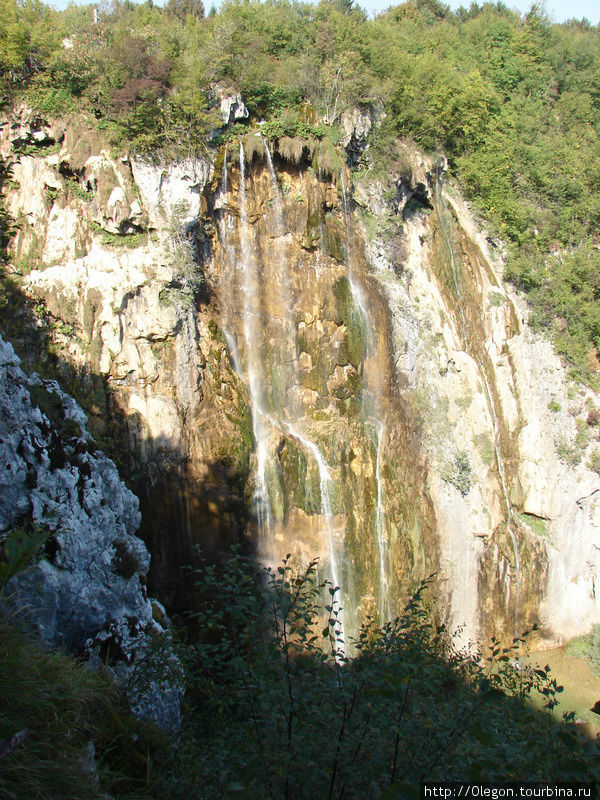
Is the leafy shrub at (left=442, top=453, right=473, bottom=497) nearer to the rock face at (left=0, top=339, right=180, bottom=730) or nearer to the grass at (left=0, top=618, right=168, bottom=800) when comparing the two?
the rock face at (left=0, top=339, right=180, bottom=730)

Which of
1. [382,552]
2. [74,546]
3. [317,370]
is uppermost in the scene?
[317,370]

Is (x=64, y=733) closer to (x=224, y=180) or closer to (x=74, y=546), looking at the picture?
(x=74, y=546)

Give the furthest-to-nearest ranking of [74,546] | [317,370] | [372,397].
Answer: [372,397] → [317,370] → [74,546]

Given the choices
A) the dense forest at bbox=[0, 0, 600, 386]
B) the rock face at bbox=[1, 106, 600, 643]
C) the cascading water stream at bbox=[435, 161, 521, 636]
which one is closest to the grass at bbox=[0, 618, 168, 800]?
the rock face at bbox=[1, 106, 600, 643]

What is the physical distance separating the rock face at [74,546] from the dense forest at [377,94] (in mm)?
7171

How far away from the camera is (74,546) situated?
6199mm

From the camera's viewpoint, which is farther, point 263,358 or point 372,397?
point 372,397

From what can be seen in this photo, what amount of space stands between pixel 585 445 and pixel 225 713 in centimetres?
1341

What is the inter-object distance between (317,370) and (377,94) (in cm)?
752

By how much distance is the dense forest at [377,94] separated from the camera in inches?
476

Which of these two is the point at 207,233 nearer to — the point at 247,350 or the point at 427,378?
the point at 247,350

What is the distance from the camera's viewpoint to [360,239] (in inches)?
559

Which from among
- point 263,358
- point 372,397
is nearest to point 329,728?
point 263,358

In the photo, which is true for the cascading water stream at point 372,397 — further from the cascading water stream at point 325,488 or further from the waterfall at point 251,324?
the waterfall at point 251,324
